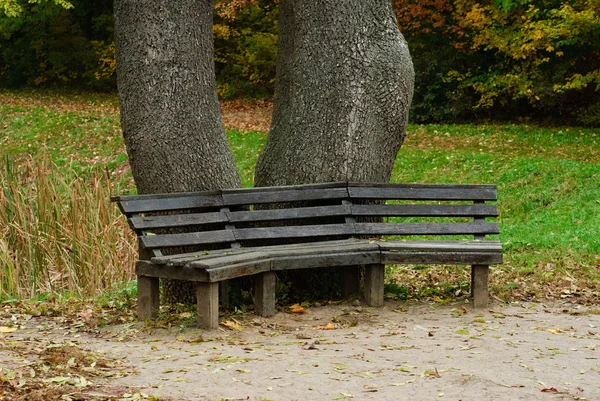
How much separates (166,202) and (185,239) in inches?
12.0

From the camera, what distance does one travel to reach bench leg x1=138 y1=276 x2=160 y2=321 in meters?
6.11

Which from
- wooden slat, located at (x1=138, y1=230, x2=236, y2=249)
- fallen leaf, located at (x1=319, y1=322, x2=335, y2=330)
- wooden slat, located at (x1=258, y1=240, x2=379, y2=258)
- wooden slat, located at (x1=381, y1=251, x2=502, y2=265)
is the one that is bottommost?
fallen leaf, located at (x1=319, y1=322, x2=335, y2=330)

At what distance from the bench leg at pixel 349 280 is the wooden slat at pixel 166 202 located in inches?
44.4

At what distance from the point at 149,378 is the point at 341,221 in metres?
2.76

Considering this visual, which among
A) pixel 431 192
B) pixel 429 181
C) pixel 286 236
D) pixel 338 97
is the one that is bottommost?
Answer: pixel 429 181

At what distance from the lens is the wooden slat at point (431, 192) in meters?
6.84

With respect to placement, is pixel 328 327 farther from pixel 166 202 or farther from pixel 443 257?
pixel 166 202

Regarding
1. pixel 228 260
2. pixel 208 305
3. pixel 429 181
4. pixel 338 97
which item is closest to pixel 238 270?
pixel 228 260

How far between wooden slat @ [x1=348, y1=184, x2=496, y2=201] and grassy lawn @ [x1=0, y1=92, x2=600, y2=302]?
77 cm

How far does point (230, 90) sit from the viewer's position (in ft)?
88.7

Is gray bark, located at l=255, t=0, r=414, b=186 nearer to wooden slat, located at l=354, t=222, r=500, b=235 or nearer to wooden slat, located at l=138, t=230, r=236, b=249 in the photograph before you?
wooden slat, located at l=354, t=222, r=500, b=235

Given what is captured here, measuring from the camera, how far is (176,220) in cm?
625

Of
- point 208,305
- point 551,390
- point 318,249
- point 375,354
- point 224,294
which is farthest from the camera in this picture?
point 224,294

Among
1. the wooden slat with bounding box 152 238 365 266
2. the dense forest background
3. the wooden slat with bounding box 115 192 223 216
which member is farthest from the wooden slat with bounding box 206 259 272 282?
the dense forest background
